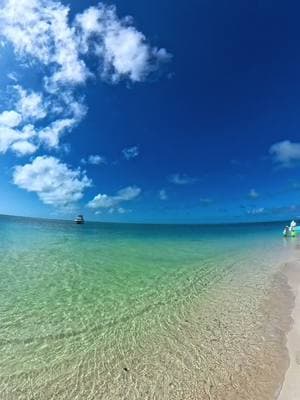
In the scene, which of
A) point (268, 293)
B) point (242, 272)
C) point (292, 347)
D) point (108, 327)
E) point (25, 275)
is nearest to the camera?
point (292, 347)

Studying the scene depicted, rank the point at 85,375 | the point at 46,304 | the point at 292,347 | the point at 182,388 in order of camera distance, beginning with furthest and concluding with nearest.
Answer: the point at 46,304 < the point at 292,347 < the point at 85,375 < the point at 182,388

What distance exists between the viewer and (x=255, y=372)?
14.4ft

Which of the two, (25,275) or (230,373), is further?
(25,275)

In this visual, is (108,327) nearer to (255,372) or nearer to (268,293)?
(255,372)

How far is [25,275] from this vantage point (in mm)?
10844

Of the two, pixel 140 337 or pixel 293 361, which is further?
pixel 140 337

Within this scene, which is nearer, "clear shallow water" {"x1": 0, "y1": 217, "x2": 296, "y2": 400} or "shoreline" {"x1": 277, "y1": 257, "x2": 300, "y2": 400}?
"shoreline" {"x1": 277, "y1": 257, "x2": 300, "y2": 400}

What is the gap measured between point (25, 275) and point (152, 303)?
653 cm

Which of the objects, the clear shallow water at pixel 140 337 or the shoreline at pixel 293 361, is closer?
the shoreline at pixel 293 361

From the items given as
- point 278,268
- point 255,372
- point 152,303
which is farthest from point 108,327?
point 278,268

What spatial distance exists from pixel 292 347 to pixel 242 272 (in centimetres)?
746

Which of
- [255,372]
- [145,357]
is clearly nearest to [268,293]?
[255,372]

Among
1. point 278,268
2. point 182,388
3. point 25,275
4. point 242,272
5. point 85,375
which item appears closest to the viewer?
point 182,388

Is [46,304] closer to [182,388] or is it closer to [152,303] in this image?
[152,303]
